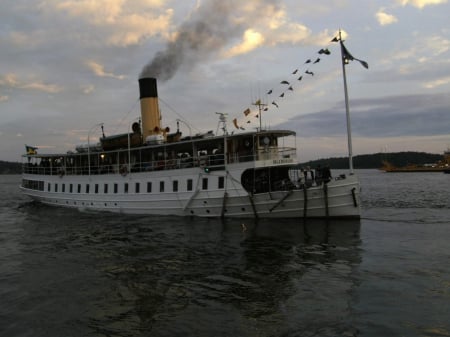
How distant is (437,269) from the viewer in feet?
41.7

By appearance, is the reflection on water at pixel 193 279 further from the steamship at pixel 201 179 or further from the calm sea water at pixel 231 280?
the steamship at pixel 201 179

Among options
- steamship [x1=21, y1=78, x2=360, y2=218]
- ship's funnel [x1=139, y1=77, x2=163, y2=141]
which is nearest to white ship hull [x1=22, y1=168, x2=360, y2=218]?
steamship [x1=21, y1=78, x2=360, y2=218]

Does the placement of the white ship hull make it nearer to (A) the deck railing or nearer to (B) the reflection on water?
(A) the deck railing

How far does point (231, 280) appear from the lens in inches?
471

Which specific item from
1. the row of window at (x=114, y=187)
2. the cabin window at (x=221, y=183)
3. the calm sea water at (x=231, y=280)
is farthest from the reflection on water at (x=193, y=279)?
the row of window at (x=114, y=187)

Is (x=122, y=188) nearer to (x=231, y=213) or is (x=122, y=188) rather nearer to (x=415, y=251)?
(x=231, y=213)

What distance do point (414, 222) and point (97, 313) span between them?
19197 mm

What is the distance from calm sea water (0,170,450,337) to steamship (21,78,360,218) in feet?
4.81

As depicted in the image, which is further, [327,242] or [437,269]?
[327,242]

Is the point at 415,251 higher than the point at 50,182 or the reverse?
the reverse

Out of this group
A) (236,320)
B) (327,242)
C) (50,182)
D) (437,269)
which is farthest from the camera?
(50,182)

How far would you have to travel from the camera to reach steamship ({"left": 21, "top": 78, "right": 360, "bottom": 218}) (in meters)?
21.7

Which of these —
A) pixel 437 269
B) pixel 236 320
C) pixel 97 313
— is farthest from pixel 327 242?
pixel 97 313

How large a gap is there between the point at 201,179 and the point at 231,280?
1208 cm
